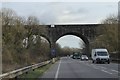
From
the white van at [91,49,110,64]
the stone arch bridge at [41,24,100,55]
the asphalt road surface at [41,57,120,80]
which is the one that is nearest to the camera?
the asphalt road surface at [41,57,120,80]

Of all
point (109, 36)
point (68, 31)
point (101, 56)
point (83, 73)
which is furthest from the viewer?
point (68, 31)

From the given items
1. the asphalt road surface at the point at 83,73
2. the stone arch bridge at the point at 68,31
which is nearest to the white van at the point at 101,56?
the asphalt road surface at the point at 83,73

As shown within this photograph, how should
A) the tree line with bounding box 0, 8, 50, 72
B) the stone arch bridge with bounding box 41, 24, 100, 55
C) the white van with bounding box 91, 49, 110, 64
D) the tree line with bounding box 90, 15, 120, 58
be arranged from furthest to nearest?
the stone arch bridge with bounding box 41, 24, 100, 55 → the tree line with bounding box 90, 15, 120, 58 → the white van with bounding box 91, 49, 110, 64 → the tree line with bounding box 0, 8, 50, 72

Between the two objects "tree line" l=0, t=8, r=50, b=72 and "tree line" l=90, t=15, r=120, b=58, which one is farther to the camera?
"tree line" l=90, t=15, r=120, b=58

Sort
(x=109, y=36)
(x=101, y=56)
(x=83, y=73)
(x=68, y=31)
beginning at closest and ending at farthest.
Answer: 1. (x=83, y=73)
2. (x=101, y=56)
3. (x=109, y=36)
4. (x=68, y=31)

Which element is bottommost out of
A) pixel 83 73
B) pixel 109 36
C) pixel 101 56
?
pixel 83 73

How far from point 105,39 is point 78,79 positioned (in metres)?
72.2

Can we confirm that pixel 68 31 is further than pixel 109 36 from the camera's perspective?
Yes

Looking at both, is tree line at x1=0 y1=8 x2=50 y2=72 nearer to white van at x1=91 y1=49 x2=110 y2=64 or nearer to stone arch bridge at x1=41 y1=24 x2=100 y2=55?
white van at x1=91 y1=49 x2=110 y2=64

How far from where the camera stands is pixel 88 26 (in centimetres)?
11125

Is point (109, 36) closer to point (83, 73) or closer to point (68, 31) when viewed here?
point (68, 31)

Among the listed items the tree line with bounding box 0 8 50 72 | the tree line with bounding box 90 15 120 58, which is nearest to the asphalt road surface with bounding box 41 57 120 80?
the tree line with bounding box 0 8 50 72

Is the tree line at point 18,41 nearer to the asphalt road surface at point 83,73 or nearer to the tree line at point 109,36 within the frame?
the asphalt road surface at point 83,73

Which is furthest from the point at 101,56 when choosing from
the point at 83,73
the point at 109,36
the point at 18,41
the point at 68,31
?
the point at 68,31
